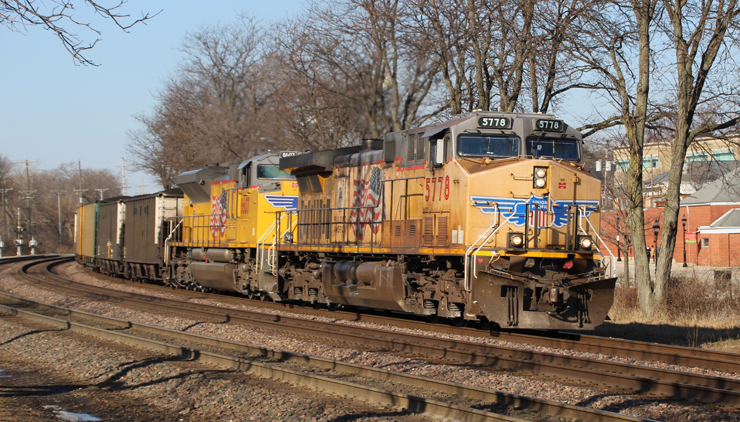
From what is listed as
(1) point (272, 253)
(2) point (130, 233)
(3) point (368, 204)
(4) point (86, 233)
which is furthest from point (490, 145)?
(4) point (86, 233)

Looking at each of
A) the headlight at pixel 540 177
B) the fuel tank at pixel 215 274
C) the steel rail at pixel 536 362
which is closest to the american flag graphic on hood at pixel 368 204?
the steel rail at pixel 536 362

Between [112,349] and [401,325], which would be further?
[401,325]

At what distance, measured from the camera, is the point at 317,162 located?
48.0ft

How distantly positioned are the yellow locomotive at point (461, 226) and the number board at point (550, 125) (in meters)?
A: 0.02

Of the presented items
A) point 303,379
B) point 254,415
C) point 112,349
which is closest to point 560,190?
point 303,379

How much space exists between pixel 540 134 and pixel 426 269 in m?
2.98

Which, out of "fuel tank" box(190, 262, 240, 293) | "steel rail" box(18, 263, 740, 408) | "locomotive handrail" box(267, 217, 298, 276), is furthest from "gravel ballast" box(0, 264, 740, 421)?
"fuel tank" box(190, 262, 240, 293)

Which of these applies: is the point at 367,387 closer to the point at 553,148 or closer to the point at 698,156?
the point at 553,148

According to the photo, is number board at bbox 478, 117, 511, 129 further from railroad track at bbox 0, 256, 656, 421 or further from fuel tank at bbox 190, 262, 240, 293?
fuel tank at bbox 190, 262, 240, 293

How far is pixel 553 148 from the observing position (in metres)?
10.8

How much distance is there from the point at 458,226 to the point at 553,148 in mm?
2037

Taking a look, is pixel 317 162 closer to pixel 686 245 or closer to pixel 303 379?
pixel 303 379

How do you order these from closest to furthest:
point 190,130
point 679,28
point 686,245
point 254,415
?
point 254,415 < point 679,28 < point 190,130 < point 686,245

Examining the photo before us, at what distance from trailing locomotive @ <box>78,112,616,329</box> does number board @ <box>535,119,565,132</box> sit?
22mm
